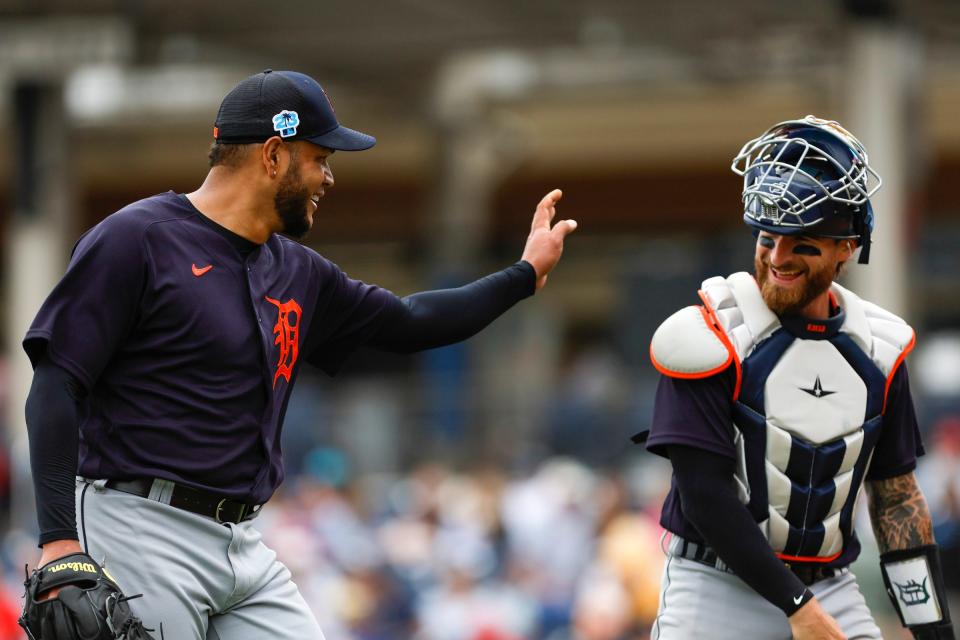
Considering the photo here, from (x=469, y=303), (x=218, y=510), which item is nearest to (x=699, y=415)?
(x=469, y=303)

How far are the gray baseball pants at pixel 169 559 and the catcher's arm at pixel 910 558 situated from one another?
1.61 meters

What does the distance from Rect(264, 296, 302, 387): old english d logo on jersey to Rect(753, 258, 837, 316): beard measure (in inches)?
49.8

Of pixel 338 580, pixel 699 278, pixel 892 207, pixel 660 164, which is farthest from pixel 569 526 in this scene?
pixel 660 164

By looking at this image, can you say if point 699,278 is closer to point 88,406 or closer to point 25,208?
point 25,208

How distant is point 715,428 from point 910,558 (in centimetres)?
70

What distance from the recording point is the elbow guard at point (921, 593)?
4156mm

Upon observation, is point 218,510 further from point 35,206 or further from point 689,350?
point 35,206

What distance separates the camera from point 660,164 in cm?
2484

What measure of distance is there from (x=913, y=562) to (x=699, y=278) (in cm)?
1336

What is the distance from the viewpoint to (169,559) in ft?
13.1

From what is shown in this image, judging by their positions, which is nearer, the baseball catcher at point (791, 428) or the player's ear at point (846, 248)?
the baseball catcher at point (791, 428)

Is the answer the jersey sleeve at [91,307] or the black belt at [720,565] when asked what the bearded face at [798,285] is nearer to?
the black belt at [720,565]

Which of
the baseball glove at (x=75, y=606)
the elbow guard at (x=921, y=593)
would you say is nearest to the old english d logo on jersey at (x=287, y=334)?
the baseball glove at (x=75, y=606)

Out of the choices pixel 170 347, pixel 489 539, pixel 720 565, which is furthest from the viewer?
pixel 489 539
